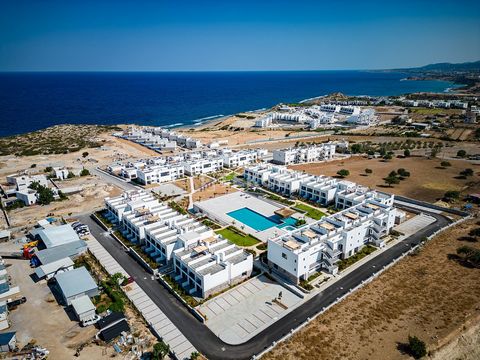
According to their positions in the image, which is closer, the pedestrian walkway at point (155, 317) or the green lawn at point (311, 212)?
the pedestrian walkway at point (155, 317)

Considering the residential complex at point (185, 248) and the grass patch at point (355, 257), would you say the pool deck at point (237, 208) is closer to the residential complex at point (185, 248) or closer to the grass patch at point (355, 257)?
the residential complex at point (185, 248)

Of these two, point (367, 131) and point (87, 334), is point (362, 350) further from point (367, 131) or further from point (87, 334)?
point (367, 131)

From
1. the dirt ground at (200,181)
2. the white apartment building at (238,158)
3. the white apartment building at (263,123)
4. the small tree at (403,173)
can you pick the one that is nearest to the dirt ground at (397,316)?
the small tree at (403,173)

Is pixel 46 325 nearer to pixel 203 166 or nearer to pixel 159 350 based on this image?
pixel 159 350

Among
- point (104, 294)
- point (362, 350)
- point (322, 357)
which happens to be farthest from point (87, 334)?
point (362, 350)

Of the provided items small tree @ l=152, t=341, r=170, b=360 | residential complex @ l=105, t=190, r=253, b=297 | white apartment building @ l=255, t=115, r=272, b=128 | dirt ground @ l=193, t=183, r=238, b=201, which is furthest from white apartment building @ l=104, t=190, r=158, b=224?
white apartment building @ l=255, t=115, r=272, b=128
